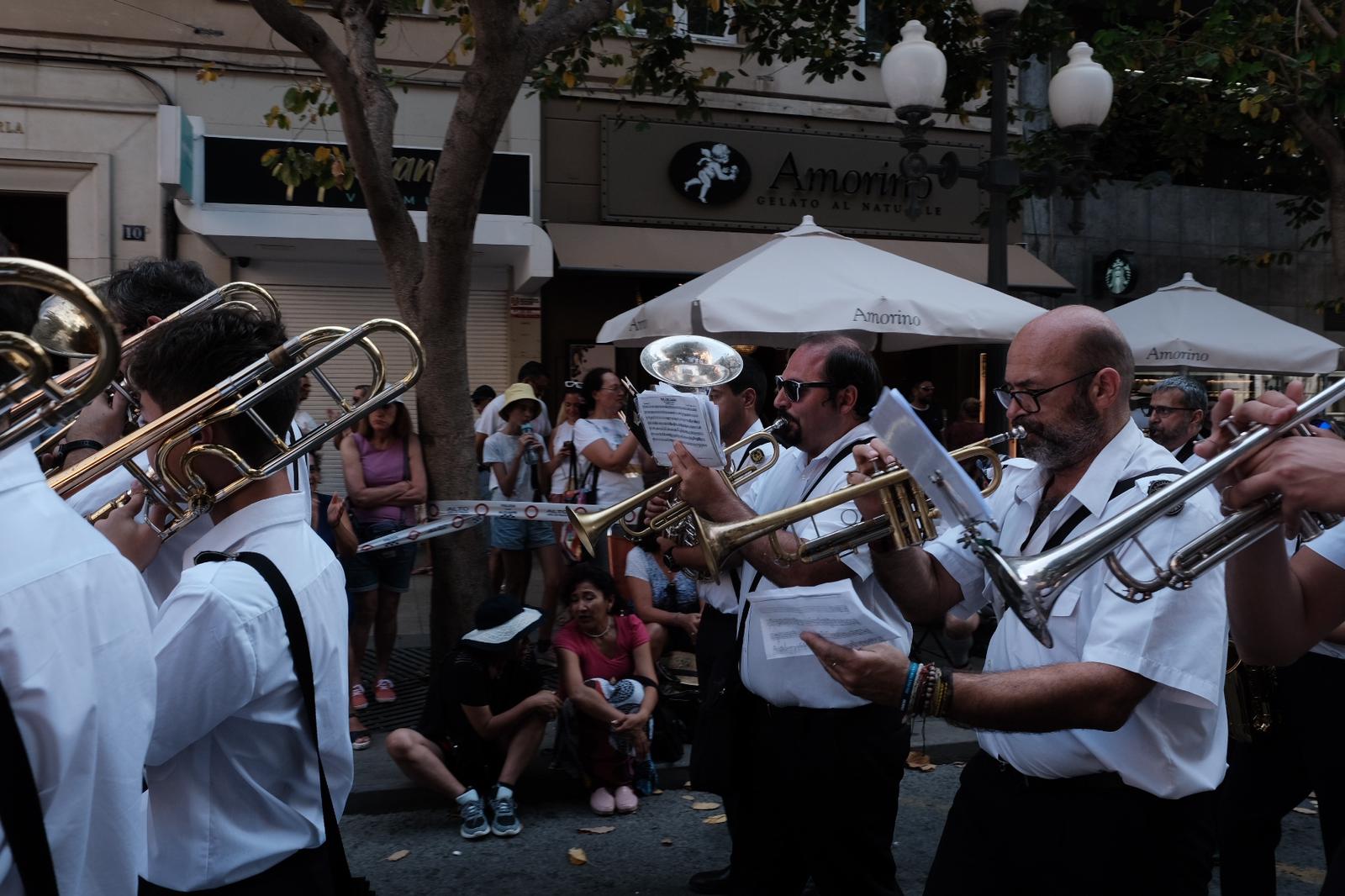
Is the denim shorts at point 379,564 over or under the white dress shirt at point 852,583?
under

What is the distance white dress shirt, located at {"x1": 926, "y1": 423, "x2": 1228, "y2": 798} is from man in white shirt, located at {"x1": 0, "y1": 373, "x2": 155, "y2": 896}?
1.59 m

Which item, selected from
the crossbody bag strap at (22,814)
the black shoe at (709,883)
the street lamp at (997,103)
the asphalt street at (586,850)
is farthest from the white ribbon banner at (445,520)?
the crossbody bag strap at (22,814)

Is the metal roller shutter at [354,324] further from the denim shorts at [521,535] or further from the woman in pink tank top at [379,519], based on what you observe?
the woman in pink tank top at [379,519]

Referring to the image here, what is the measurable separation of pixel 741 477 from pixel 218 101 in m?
9.26

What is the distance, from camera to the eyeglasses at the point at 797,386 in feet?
10.9

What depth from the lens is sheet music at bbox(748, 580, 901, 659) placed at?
2.51 m

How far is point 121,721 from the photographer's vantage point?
1.43 meters

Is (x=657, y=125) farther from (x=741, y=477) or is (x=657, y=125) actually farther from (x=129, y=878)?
(x=129, y=878)

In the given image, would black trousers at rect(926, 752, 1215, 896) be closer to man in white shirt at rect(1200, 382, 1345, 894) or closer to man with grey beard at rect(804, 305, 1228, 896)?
man with grey beard at rect(804, 305, 1228, 896)

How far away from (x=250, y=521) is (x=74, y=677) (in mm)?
753

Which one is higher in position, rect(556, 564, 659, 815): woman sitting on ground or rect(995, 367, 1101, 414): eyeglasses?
rect(995, 367, 1101, 414): eyeglasses

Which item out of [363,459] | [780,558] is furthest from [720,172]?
[780,558]

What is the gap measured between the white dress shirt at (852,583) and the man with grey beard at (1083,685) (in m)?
0.36

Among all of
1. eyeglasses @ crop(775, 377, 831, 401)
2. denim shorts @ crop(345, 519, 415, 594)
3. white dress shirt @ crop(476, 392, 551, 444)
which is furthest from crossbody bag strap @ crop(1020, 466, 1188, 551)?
white dress shirt @ crop(476, 392, 551, 444)
